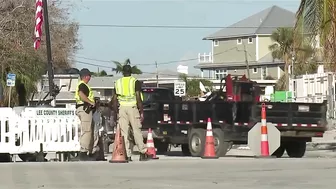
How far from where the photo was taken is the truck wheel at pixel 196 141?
2170 cm

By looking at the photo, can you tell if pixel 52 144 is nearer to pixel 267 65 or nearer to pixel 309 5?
pixel 309 5

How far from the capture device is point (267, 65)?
9250 centimetres

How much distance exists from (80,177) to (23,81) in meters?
25.4

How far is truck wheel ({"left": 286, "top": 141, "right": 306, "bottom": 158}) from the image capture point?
22.4 metres

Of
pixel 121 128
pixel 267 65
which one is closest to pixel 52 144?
pixel 121 128

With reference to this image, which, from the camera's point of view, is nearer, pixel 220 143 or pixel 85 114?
pixel 85 114

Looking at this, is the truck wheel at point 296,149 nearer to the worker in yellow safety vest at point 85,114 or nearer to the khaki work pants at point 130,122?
the worker in yellow safety vest at point 85,114

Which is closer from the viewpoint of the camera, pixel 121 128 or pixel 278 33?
pixel 121 128

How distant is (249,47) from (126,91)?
80615 mm

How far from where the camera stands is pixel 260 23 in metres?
94.4

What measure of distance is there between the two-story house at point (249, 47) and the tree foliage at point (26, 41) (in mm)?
49575

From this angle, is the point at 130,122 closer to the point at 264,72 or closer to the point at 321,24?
the point at 321,24

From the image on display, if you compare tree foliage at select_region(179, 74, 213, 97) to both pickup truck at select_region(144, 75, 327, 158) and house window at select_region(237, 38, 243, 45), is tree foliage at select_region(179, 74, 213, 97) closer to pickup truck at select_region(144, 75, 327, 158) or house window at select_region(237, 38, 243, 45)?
house window at select_region(237, 38, 243, 45)

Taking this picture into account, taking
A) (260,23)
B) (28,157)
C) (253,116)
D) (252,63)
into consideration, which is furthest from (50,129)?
(260,23)
